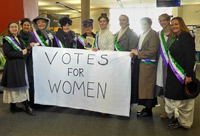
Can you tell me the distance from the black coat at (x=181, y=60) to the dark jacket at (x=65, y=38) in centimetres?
159

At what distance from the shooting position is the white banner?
109 inches

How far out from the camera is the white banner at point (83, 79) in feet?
9.12

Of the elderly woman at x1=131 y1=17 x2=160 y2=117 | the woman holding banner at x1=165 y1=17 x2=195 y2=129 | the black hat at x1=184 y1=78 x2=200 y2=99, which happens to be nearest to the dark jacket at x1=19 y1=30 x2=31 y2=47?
the elderly woman at x1=131 y1=17 x2=160 y2=117

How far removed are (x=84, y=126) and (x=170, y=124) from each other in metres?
1.16

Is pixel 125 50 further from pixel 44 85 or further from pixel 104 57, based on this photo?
pixel 44 85

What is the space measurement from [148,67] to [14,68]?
6.48 ft

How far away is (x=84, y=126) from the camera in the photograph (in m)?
2.67

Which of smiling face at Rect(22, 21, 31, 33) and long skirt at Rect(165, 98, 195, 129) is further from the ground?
smiling face at Rect(22, 21, 31, 33)

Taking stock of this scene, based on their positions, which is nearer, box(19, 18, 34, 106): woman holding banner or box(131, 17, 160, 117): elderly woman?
box(131, 17, 160, 117): elderly woman

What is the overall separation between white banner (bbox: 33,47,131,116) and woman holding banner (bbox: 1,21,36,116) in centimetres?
19

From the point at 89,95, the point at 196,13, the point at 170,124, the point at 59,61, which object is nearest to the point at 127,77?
the point at 89,95

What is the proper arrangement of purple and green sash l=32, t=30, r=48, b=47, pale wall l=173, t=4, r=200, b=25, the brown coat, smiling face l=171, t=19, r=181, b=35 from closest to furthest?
smiling face l=171, t=19, r=181, b=35 → the brown coat → purple and green sash l=32, t=30, r=48, b=47 → pale wall l=173, t=4, r=200, b=25

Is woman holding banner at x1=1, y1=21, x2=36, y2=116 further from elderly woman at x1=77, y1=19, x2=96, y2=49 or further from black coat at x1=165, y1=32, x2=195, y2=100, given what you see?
black coat at x1=165, y1=32, x2=195, y2=100

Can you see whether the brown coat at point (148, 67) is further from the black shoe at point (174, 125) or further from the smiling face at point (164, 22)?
the black shoe at point (174, 125)
